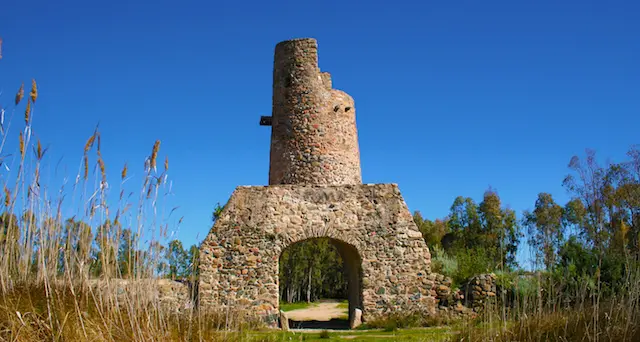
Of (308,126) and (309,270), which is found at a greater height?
(308,126)

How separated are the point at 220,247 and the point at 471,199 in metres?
27.4

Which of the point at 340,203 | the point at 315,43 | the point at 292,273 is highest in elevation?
the point at 315,43

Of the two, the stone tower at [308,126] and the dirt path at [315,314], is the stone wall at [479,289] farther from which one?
the dirt path at [315,314]

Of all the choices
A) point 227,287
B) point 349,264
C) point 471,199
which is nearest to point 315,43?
point 349,264

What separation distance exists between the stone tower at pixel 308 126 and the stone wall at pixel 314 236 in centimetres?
190

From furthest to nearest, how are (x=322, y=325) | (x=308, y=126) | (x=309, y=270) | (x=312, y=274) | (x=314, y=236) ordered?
(x=312, y=274) → (x=309, y=270) → (x=308, y=126) → (x=322, y=325) → (x=314, y=236)

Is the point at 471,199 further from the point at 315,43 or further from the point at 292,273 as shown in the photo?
the point at 315,43

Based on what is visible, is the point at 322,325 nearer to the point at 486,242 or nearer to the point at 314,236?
the point at 314,236

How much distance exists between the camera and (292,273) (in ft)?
93.6

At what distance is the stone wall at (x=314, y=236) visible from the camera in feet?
39.8

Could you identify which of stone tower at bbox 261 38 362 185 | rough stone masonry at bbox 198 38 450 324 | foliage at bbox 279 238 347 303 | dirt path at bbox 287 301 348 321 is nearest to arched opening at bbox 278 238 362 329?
foliage at bbox 279 238 347 303

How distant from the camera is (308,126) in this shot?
1479 cm

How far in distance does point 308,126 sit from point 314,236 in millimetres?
3544

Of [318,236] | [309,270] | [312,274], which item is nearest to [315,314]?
[318,236]
